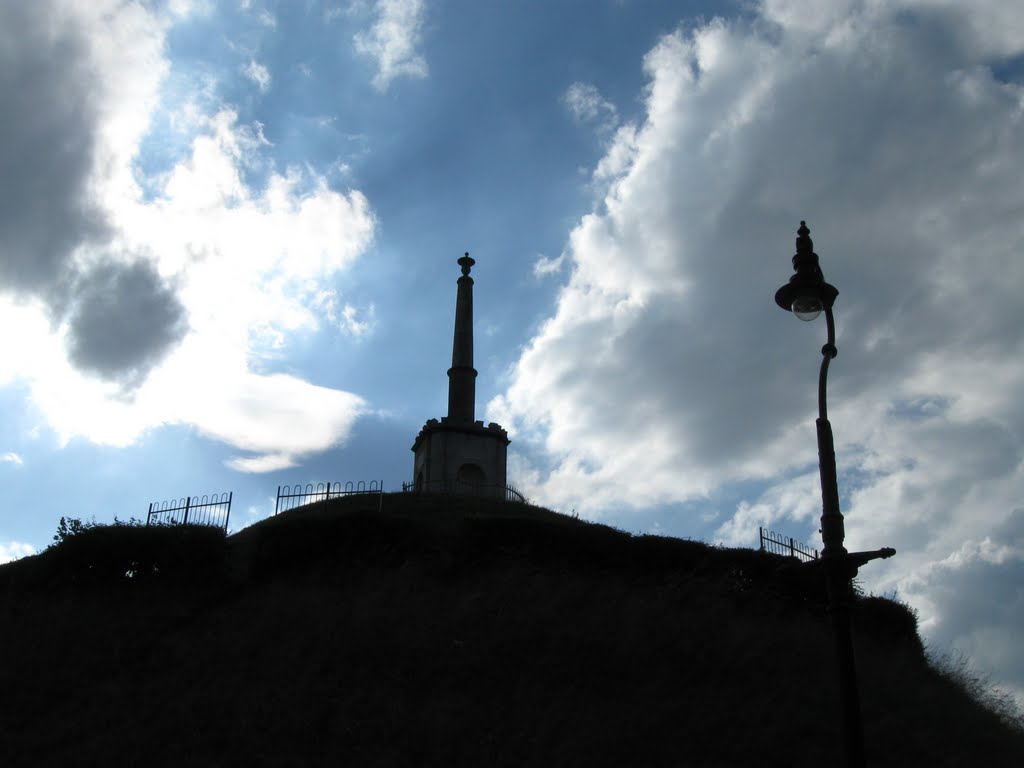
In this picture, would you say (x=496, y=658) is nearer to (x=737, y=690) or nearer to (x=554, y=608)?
(x=554, y=608)

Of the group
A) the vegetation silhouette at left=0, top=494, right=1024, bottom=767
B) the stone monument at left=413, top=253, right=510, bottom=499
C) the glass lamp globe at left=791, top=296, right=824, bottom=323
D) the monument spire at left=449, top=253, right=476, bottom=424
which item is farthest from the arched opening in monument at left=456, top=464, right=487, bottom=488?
the glass lamp globe at left=791, top=296, right=824, bottom=323

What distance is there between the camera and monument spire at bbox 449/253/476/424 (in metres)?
33.5

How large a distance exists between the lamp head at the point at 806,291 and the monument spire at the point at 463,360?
24505 mm

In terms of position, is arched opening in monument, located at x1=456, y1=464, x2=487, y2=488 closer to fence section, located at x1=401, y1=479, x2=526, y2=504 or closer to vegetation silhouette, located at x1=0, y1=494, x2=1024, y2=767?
fence section, located at x1=401, y1=479, x2=526, y2=504

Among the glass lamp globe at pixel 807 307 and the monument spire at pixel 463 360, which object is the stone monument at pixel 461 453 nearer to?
the monument spire at pixel 463 360

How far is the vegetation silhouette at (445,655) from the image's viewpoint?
43.9ft

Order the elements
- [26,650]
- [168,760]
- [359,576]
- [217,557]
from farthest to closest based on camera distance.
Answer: [217,557] < [359,576] < [26,650] < [168,760]

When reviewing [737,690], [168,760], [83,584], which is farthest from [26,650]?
[737,690]

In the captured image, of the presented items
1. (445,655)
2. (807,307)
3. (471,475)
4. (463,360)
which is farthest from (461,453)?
(807,307)

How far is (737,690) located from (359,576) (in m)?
8.23

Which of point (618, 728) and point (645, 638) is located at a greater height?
point (645, 638)

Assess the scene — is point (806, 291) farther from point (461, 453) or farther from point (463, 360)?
point (463, 360)

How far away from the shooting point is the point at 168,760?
42.3 ft

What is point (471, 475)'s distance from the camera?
31.7 m
